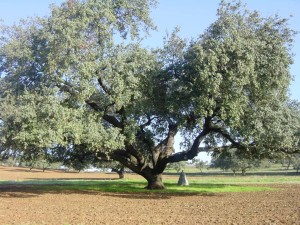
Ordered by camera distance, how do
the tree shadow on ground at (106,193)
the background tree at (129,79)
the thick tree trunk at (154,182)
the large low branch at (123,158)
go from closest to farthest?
the background tree at (129,79)
the tree shadow on ground at (106,193)
the large low branch at (123,158)
the thick tree trunk at (154,182)

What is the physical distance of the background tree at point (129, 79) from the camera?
84.1 ft

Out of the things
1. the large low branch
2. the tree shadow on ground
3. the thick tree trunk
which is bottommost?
the tree shadow on ground

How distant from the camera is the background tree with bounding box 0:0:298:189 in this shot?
1009 inches

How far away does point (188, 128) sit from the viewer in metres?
32.2

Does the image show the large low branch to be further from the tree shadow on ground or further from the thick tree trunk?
the tree shadow on ground

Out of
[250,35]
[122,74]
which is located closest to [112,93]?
[122,74]

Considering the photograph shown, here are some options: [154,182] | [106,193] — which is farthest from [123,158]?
[106,193]

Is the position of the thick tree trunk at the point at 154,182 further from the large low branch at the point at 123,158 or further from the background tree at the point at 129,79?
the background tree at the point at 129,79

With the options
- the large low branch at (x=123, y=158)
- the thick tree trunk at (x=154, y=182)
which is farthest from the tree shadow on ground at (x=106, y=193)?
the large low branch at (x=123, y=158)

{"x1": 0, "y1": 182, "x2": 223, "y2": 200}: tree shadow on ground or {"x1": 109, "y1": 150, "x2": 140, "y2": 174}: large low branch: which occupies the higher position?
{"x1": 109, "y1": 150, "x2": 140, "y2": 174}: large low branch

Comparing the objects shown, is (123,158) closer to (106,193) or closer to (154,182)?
(154,182)

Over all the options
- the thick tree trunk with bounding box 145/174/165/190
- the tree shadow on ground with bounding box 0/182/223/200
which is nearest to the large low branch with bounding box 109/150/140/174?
the thick tree trunk with bounding box 145/174/165/190

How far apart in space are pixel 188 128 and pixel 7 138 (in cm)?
1440

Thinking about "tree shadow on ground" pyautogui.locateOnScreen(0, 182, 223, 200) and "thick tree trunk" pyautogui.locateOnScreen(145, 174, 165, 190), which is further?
"thick tree trunk" pyautogui.locateOnScreen(145, 174, 165, 190)
